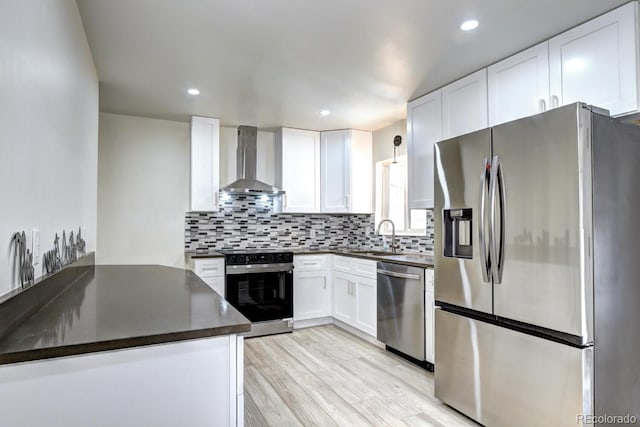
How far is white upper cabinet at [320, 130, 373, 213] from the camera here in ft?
14.8

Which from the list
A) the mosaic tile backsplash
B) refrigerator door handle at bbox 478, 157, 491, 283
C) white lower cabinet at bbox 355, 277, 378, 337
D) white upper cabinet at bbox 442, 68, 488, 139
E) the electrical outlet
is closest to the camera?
the electrical outlet

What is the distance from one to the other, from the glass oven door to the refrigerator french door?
2031mm

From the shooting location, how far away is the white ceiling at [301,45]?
198 cm

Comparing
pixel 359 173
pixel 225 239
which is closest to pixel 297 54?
pixel 359 173

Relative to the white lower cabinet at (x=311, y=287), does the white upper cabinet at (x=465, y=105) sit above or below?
above

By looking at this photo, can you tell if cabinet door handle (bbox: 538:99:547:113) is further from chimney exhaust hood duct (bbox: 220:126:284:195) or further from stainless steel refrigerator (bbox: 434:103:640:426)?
chimney exhaust hood duct (bbox: 220:126:284:195)

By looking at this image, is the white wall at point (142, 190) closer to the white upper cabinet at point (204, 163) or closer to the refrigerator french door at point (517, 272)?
the white upper cabinet at point (204, 163)

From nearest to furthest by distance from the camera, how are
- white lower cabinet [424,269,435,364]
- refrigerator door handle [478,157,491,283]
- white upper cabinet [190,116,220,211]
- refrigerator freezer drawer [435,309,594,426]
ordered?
refrigerator freezer drawer [435,309,594,426], refrigerator door handle [478,157,491,283], white lower cabinet [424,269,435,364], white upper cabinet [190,116,220,211]

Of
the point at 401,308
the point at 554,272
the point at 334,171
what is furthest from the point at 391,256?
the point at 554,272

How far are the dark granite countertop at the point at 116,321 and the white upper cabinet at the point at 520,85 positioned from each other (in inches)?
88.4

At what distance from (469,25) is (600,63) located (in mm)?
732

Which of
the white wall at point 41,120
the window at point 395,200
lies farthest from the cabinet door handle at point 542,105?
the white wall at point 41,120

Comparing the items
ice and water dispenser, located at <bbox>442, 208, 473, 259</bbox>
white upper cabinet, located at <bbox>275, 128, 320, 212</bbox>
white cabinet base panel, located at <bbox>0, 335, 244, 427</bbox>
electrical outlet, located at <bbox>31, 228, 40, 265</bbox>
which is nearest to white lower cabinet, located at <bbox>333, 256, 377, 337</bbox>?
white upper cabinet, located at <bbox>275, 128, 320, 212</bbox>

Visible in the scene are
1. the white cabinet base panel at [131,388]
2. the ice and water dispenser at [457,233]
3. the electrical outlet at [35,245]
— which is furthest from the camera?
the ice and water dispenser at [457,233]
